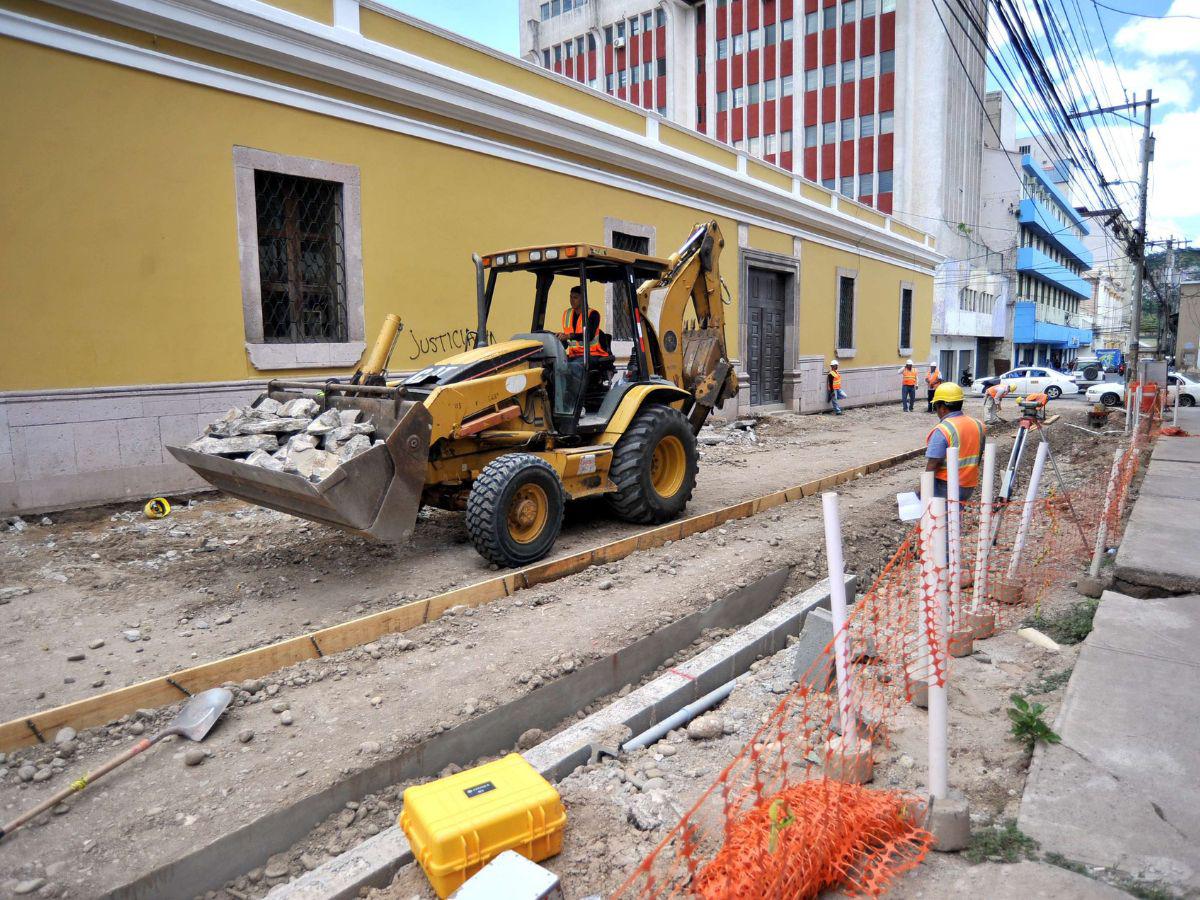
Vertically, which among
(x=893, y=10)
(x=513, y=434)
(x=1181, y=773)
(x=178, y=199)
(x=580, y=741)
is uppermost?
(x=893, y=10)

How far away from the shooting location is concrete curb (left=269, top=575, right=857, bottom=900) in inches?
104

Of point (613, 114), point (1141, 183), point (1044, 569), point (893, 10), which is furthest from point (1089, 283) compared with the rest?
point (1044, 569)

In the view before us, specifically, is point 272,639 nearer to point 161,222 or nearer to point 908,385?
point 161,222

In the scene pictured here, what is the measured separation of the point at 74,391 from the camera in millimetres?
7410

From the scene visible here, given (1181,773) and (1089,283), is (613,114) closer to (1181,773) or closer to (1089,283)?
(1181,773)

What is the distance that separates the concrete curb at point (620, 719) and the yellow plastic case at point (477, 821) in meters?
0.15

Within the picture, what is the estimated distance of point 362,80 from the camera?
30.6 ft

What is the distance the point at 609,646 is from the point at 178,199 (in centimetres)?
701

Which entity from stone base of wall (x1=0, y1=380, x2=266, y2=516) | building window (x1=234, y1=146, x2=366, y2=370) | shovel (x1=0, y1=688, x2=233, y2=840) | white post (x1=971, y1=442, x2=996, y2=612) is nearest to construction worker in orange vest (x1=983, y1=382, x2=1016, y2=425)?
white post (x1=971, y1=442, x2=996, y2=612)

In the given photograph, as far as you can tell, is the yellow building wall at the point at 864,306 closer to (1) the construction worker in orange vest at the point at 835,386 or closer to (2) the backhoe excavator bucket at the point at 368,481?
(1) the construction worker in orange vest at the point at 835,386

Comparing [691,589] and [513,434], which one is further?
[513,434]

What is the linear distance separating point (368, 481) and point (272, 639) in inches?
44.5

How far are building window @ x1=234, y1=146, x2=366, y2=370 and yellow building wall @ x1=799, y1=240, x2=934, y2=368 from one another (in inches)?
518

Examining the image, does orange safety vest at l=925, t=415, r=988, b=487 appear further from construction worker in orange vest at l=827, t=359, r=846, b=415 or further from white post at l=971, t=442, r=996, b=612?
construction worker in orange vest at l=827, t=359, r=846, b=415
